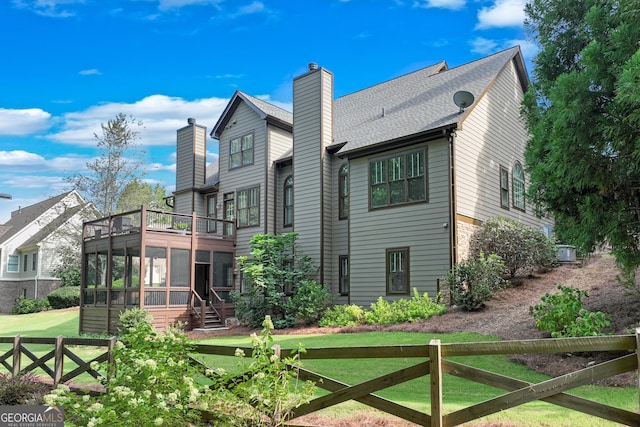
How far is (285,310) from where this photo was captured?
Result: 59.5 ft

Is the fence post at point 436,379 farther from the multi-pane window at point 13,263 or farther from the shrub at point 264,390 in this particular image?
the multi-pane window at point 13,263

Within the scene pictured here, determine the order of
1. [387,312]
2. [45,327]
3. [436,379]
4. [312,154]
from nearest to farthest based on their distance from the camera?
[436,379] → [387,312] → [312,154] → [45,327]

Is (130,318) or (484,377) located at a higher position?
(484,377)

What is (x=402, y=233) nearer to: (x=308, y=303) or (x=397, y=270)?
(x=397, y=270)

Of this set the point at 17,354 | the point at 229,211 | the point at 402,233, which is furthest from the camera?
the point at 229,211

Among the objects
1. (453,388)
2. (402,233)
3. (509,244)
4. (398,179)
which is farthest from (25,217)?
(453,388)

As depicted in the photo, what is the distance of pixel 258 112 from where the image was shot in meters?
22.6

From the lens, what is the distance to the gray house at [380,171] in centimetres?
1661

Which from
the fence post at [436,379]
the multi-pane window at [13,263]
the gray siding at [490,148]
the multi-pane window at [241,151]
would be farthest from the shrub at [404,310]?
the multi-pane window at [13,263]

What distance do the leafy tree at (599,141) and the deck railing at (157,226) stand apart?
14273 mm

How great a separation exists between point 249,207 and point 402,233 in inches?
327

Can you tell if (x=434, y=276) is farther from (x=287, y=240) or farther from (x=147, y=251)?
(x=147, y=251)

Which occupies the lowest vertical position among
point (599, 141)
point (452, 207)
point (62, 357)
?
→ point (62, 357)

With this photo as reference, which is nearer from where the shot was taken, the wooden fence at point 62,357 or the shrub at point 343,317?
the wooden fence at point 62,357
